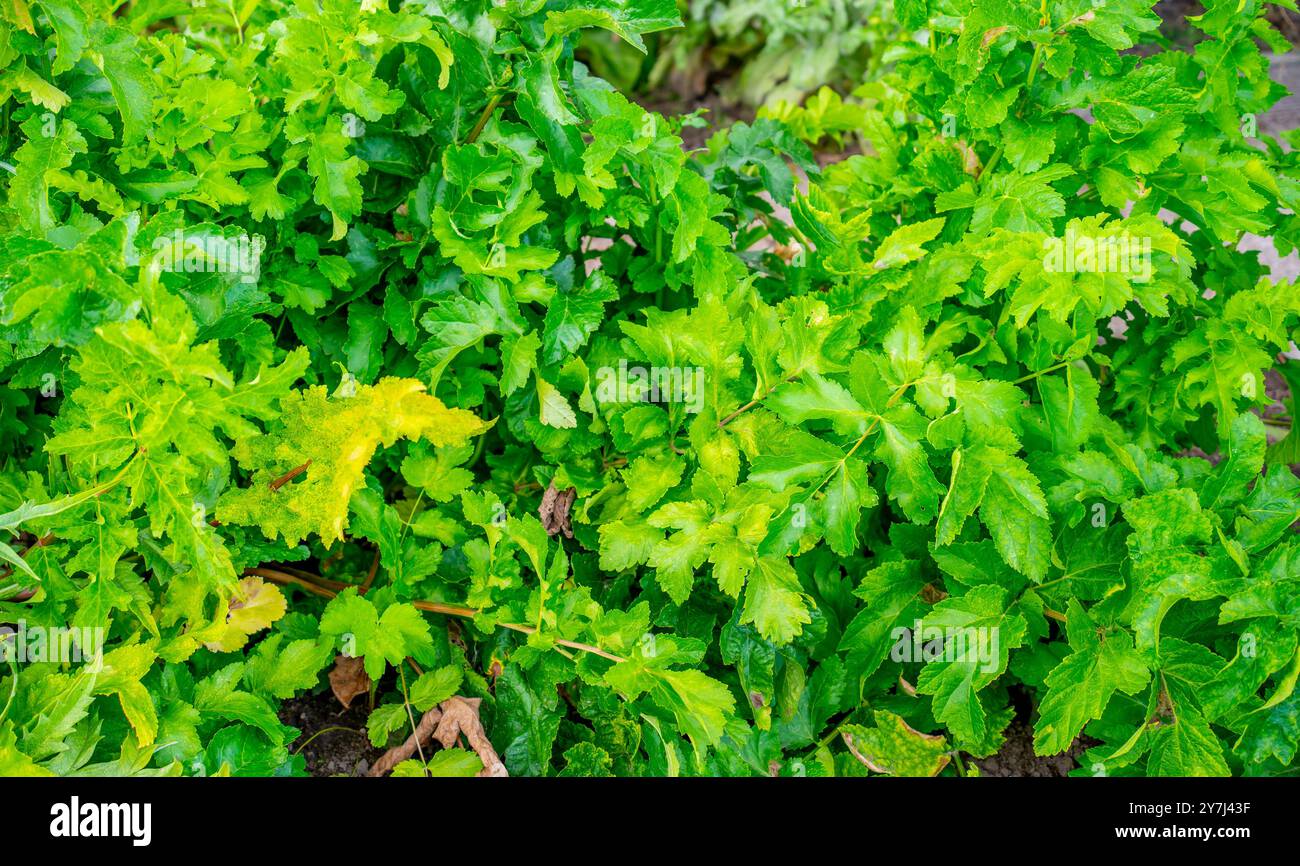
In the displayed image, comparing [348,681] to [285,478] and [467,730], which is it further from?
[285,478]

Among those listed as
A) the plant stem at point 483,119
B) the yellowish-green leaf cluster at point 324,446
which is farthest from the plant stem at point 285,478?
the plant stem at point 483,119

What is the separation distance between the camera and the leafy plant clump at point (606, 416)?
1960 millimetres

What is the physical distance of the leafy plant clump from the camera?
6.43ft

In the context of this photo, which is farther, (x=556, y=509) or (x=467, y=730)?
(x=556, y=509)

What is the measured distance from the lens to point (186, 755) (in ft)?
6.49

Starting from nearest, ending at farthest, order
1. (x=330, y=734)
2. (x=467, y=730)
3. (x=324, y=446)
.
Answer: (x=324, y=446) < (x=467, y=730) < (x=330, y=734)

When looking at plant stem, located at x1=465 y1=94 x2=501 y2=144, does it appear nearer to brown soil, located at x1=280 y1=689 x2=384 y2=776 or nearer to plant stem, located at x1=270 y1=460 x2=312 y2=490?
plant stem, located at x1=270 y1=460 x2=312 y2=490

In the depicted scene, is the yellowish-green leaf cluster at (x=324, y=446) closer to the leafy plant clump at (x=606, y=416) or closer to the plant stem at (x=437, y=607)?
the leafy plant clump at (x=606, y=416)

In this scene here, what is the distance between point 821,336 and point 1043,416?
557 mm

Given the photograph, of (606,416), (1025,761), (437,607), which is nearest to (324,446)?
(437,607)

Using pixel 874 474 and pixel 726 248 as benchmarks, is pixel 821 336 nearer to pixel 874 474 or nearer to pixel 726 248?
pixel 874 474

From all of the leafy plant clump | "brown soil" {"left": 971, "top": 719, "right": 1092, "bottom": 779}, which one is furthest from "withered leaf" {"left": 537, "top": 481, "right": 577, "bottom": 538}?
"brown soil" {"left": 971, "top": 719, "right": 1092, "bottom": 779}

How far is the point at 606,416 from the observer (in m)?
2.31
